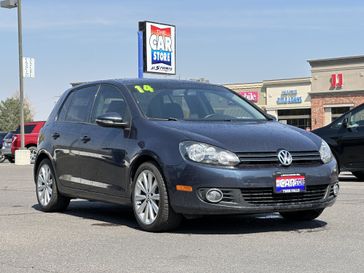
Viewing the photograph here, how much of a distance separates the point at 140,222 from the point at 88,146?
1.36 meters

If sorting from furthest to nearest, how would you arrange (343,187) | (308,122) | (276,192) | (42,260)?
(308,122), (343,187), (276,192), (42,260)

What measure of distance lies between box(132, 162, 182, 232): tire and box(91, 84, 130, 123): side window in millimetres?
821

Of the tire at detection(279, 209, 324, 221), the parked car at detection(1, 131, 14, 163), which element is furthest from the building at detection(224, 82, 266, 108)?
the tire at detection(279, 209, 324, 221)

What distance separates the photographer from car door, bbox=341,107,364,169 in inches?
513

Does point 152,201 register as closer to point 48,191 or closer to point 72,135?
point 72,135

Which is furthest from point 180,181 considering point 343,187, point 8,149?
point 8,149

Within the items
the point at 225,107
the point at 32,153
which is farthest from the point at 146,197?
the point at 32,153

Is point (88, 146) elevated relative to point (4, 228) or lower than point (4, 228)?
elevated

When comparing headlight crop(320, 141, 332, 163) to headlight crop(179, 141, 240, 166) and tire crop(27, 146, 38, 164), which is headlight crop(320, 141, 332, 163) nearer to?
headlight crop(179, 141, 240, 166)

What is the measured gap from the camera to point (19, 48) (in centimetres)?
2747

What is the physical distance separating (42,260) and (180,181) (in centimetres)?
159

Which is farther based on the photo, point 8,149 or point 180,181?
point 8,149

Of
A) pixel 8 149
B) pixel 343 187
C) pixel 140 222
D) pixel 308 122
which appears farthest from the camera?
pixel 308 122

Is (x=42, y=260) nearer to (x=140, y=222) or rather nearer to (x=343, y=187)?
(x=140, y=222)
